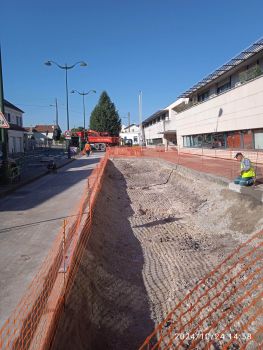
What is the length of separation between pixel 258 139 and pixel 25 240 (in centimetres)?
1404

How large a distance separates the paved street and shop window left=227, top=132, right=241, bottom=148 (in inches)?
423

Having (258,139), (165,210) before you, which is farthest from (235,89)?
(165,210)

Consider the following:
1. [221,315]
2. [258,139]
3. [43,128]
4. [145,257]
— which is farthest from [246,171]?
[43,128]

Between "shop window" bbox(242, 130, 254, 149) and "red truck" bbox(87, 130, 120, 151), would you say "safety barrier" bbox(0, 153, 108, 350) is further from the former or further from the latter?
"red truck" bbox(87, 130, 120, 151)

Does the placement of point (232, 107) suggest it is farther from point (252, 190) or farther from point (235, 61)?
point (252, 190)

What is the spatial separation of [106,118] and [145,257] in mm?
66849

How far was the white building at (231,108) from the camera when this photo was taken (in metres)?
17.1

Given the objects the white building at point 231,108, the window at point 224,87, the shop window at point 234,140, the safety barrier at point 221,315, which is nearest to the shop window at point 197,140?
the white building at point 231,108

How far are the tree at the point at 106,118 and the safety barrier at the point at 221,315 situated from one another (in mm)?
67353

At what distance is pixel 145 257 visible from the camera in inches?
308

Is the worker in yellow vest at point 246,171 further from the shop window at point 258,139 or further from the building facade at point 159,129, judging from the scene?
the building facade at point 159,129

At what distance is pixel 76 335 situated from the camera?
412cm

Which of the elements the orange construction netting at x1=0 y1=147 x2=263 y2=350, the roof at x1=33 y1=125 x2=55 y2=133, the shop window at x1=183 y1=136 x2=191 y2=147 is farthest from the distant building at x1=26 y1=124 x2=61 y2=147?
the orange construction netting at x1=0 y1=147 x2=263 y2=350

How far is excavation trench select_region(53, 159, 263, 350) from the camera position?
15.7ft
